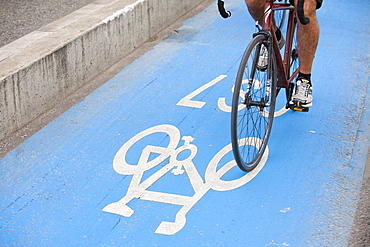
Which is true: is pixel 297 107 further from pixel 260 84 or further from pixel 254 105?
pixel 254 105

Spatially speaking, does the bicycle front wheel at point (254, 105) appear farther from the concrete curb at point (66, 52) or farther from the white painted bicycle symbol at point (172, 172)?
the concrete curb at point (66, 52)

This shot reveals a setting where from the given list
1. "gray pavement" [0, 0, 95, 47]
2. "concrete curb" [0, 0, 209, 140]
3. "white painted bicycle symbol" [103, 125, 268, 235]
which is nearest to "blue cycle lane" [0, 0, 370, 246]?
"white painted bicycle symbol" [103, 125, 268, 235]

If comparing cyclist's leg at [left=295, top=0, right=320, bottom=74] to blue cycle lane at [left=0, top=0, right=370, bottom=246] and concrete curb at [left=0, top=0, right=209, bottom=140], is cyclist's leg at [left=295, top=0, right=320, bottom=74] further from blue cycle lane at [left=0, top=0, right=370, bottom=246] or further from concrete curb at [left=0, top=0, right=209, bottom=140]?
concrete curb at [left=0, top=0, right=209, bottom=140]

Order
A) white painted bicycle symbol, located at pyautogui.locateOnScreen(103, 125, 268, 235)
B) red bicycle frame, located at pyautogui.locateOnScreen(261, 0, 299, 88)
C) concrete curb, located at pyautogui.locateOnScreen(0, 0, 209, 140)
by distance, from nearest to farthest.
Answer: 1. white painted bicycle symbol, located at pyautogui.locateOnScreen(103, 125, 268, 235)
2. red bicycle frame, located at pyautogui.locateOnScreen(261, 0, 299, 88)
3. concrete curb, located at pyautogui.locateOnScreen(0, 0, 209, 140)

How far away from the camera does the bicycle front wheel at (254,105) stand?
344cm

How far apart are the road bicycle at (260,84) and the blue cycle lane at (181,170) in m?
0.15

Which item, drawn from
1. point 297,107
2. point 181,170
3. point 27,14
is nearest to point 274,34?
point 297,107

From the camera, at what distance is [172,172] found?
12.5 feet

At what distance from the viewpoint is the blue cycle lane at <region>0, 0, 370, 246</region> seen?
3.20 meters

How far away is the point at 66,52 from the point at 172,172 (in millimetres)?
1838

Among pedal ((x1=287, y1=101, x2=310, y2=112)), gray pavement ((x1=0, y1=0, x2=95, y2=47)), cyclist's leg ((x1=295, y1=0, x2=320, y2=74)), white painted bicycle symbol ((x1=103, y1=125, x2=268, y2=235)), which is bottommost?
white painted bicycle symbol ((x1=103, y1=125, x2=268, y2=235))

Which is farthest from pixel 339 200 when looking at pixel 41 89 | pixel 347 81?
pixel 41 89

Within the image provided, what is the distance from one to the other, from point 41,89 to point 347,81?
306 cm

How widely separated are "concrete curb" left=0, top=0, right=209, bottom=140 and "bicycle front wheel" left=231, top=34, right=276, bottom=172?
5.74 ft
